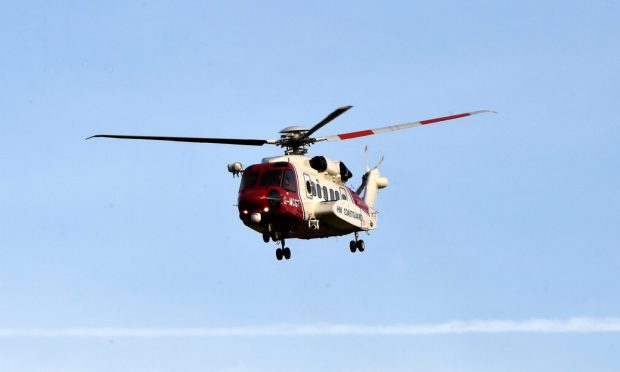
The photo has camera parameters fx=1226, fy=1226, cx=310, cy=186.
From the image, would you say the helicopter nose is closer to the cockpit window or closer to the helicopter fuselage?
the helicopter fuselage

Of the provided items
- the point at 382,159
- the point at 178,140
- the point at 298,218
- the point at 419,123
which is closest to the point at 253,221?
the point at 298,218

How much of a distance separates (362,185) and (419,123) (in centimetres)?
733

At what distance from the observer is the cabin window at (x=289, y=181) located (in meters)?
52.5

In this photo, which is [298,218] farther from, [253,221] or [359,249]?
[359,249]

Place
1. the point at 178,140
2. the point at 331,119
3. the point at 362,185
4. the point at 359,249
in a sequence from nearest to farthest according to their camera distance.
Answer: the point at 331,119, the point at 178,140, the point at 359,249, the point at 362,185

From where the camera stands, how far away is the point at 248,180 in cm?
5275

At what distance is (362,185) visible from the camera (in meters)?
62.6

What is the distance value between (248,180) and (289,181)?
1765 mm

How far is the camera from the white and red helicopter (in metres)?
51.6

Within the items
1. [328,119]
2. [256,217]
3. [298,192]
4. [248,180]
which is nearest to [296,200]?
[298,192]

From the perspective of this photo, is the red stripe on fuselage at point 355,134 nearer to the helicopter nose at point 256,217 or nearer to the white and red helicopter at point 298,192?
the white and red helicopter at point 298,192

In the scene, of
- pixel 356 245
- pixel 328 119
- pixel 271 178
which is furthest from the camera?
pixel 356 245

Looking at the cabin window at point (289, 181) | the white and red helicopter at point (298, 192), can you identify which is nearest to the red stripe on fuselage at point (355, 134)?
the white and red helicopter at point (298, 192)

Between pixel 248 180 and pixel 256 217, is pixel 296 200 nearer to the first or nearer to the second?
pixel 248 180
